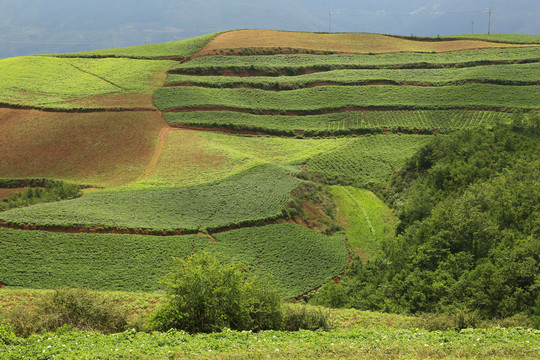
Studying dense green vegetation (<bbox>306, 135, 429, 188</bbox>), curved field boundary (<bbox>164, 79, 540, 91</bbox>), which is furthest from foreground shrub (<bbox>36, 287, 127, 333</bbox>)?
curved field boundary (<bbox>164, 79, 540, 91</bbox>)

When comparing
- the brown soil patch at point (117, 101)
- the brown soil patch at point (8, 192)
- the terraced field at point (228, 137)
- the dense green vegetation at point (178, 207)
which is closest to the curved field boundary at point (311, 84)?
the terraced field at point (228, 137)

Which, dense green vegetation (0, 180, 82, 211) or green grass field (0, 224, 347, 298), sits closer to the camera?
green grass field (0, 224, 347, 298)

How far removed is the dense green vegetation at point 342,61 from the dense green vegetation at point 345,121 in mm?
20324

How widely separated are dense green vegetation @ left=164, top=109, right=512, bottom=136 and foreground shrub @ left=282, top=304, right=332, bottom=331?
62.6m

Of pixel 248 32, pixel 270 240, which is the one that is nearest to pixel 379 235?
pixel 270 240

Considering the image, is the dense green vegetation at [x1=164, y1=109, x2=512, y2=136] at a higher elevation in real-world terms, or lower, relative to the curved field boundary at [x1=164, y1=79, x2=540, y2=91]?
lower

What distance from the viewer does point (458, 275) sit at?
110 feet

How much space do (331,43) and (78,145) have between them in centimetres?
7304

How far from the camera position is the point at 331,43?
12450 cm

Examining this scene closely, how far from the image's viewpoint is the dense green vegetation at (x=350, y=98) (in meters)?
90.1

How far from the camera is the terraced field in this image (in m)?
44.7

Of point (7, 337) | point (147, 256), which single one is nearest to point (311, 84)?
point (147, 256)

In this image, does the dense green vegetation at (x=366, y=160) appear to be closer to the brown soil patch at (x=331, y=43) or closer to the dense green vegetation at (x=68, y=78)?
the dense green vegetation at (x=68, y=78)

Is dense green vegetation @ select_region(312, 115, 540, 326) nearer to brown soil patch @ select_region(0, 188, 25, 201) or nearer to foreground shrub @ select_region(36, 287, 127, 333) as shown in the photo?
foreground shrub @ select_region(36, 287, 127, 333)
